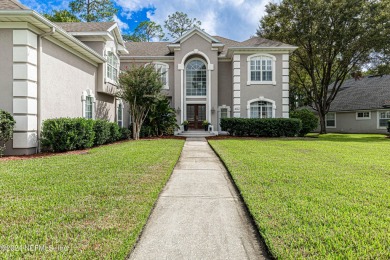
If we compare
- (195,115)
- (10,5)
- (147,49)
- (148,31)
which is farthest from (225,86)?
(148,31)

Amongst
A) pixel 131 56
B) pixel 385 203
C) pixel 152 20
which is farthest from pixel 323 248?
pixel 152 20

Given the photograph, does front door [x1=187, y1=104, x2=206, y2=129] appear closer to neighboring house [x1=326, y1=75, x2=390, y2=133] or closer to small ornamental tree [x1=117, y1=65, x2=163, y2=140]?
small ornamental tree [x1=117, y1=65, x2=163, y2=140]

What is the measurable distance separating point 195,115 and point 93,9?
2168 cm

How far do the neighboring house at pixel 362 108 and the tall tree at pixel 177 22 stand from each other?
2309 cm

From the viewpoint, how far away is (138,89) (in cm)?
1359

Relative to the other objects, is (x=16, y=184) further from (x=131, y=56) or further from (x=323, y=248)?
(x=131, y=56)

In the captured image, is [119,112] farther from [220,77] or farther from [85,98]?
[220,77]

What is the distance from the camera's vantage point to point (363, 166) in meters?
6.36

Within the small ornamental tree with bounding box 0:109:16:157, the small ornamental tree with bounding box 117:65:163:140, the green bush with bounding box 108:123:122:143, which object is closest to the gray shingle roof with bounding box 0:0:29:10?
the small ornamental tree with bounding box 0:109:16:157

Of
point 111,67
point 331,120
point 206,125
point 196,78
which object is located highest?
point 196,78

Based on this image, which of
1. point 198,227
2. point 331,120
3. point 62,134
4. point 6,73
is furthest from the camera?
point 331,120

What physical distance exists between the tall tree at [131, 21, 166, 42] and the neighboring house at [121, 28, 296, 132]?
18411 millimetres

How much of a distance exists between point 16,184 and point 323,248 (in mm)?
5267

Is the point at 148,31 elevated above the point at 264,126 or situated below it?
above
